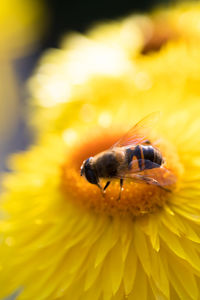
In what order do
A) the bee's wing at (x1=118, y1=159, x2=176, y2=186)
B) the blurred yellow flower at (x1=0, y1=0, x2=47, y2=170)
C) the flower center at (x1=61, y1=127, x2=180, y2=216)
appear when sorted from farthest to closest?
the blurred yellow flower at (x1=0, y1=0, x2=47, y2=170), the flower center at (x1=61, y1=127, x2=180, y2=216), the bee's wing at (x1=118, y1=159, x2=176, y2=186)

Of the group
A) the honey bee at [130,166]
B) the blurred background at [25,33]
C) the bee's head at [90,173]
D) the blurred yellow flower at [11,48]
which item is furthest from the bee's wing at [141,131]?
the blurred yellow flower at [11,48]

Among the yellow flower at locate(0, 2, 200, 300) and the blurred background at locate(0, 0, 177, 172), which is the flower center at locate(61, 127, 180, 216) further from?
the blurred background at locate(0, 0, 177, 172)

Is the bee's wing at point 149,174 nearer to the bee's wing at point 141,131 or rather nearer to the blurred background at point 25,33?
the bee's wing at point 141,131

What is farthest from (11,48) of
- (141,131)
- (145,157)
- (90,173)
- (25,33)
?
(145,157)

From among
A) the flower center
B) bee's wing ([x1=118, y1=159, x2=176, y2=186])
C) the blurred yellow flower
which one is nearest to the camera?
bee's wing ([x1=118, y1=159, x2=176, y2=186])

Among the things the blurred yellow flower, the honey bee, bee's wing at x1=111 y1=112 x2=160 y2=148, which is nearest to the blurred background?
the blurred yellow flower

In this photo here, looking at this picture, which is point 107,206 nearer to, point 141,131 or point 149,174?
point 149,174
